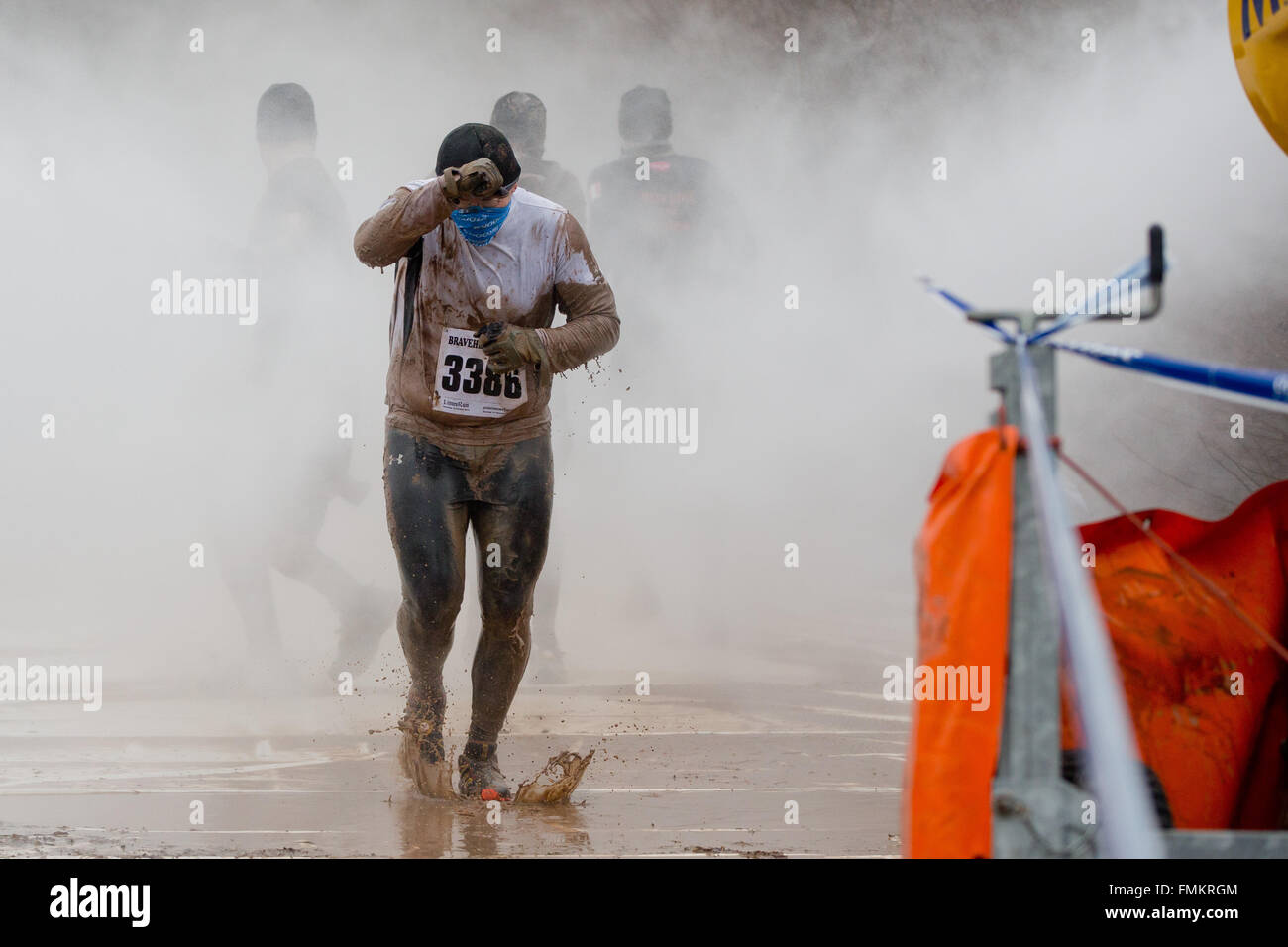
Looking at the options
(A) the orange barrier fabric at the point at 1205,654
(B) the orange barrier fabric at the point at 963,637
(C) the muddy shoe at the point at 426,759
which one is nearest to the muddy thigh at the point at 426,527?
(C) the muddy shoe at the point at 426,759

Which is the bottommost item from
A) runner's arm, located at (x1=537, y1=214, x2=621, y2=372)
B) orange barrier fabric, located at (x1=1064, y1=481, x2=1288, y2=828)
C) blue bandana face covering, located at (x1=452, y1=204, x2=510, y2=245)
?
orange barrier fabric, located at (x1=1064, y1=481, x2=1288, y2=828)

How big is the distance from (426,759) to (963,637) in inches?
103

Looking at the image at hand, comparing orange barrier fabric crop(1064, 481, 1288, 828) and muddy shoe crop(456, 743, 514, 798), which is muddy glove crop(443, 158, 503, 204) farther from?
orange barrier fabric crop(1064, 481, 1288, 828)

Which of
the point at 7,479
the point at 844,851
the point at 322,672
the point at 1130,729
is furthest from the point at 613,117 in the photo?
the point at 1130,729

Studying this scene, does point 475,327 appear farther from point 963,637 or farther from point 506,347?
point 963,637

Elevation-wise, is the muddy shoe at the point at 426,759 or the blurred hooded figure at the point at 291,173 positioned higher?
the blurred hooded figure at the point at 291,173

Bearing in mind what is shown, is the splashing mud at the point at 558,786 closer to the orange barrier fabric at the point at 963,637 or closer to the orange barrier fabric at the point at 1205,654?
the orange barrier fabric at the point at 1205,654

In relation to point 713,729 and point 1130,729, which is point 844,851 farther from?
point 713,729

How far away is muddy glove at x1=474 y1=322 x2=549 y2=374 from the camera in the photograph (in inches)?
163

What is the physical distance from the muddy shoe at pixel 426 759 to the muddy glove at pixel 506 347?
1110 millimetres

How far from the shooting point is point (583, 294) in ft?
14.5

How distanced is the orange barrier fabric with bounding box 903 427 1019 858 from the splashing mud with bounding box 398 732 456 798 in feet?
7.97

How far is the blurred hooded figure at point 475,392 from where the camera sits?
427cm

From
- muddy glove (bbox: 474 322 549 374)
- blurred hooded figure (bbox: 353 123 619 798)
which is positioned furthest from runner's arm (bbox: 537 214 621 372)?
muddy glove (bbox: 474 322 549 374)
